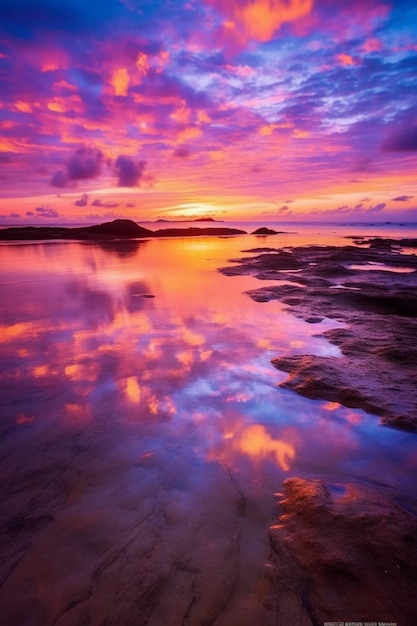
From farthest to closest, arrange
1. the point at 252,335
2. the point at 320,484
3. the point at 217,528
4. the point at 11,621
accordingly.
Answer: the point at 252,335, the point at 320,484, the point at 217,528, the point at 11,621

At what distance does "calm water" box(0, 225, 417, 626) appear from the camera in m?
2.28

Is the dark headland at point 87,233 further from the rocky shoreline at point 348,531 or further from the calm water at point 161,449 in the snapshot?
the rocky shoreline at point 348,531

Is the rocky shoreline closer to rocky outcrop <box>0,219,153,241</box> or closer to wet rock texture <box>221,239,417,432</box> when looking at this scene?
wet rock texture <box>221,239,417,432</box>

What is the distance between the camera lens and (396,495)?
113 inches

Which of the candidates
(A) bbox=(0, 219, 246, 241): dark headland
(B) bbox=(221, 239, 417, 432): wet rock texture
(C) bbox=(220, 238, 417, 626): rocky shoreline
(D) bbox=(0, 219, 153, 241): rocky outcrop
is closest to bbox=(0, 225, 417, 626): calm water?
(C) bbox=(220, 238, 417, 626): rocky shoreline

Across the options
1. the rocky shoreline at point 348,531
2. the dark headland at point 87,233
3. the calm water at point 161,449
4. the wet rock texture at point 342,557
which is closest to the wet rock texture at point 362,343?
the rocky shoreline at point 348,531

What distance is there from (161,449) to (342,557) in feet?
5.94

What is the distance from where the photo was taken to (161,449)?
3.37 meters

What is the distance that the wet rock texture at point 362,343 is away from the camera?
4.50m

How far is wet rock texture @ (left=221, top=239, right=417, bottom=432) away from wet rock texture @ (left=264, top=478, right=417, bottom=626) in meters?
1.65

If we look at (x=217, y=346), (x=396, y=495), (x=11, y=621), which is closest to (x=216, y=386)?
(x=217, y=346)

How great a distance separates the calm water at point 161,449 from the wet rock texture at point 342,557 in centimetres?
18

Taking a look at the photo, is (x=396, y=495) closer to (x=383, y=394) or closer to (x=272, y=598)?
(x=272, y=598)

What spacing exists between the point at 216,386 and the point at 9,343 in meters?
4.50
